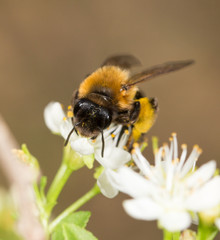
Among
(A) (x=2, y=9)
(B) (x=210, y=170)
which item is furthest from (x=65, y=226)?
(A) (x=2, y=9)

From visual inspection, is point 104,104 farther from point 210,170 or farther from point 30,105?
point 30,105

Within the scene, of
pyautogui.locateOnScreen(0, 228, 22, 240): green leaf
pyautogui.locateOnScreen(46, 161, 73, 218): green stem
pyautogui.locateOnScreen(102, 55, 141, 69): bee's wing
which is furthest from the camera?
pyautogui.locateOnScreen(102, 55, 141, 69): bee's wing

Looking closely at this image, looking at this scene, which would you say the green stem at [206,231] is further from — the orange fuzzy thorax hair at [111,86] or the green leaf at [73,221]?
the orange fuzzy thorax hair at [111,86]

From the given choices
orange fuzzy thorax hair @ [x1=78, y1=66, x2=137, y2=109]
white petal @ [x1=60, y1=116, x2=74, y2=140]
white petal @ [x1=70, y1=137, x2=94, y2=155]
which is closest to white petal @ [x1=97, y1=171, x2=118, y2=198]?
white petal @ [x1=70, y1=137, x2=94, y2=155]

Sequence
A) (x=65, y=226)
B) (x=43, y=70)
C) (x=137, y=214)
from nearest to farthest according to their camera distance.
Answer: (x=137, y=214)
(x=65, y=226)
(x=43, y=70)

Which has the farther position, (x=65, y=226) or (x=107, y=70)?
(x=107, y=70)

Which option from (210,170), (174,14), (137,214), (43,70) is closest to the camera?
(137,214)

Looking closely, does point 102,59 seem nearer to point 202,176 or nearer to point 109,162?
point 109,162

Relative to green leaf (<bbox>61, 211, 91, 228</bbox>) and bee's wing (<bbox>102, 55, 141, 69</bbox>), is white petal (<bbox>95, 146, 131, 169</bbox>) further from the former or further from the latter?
bee's wing (<bbox>102, 55, 141, 69</bbox>)

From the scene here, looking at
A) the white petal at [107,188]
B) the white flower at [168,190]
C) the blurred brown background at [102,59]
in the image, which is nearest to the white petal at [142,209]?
the white flower at [168,190]
